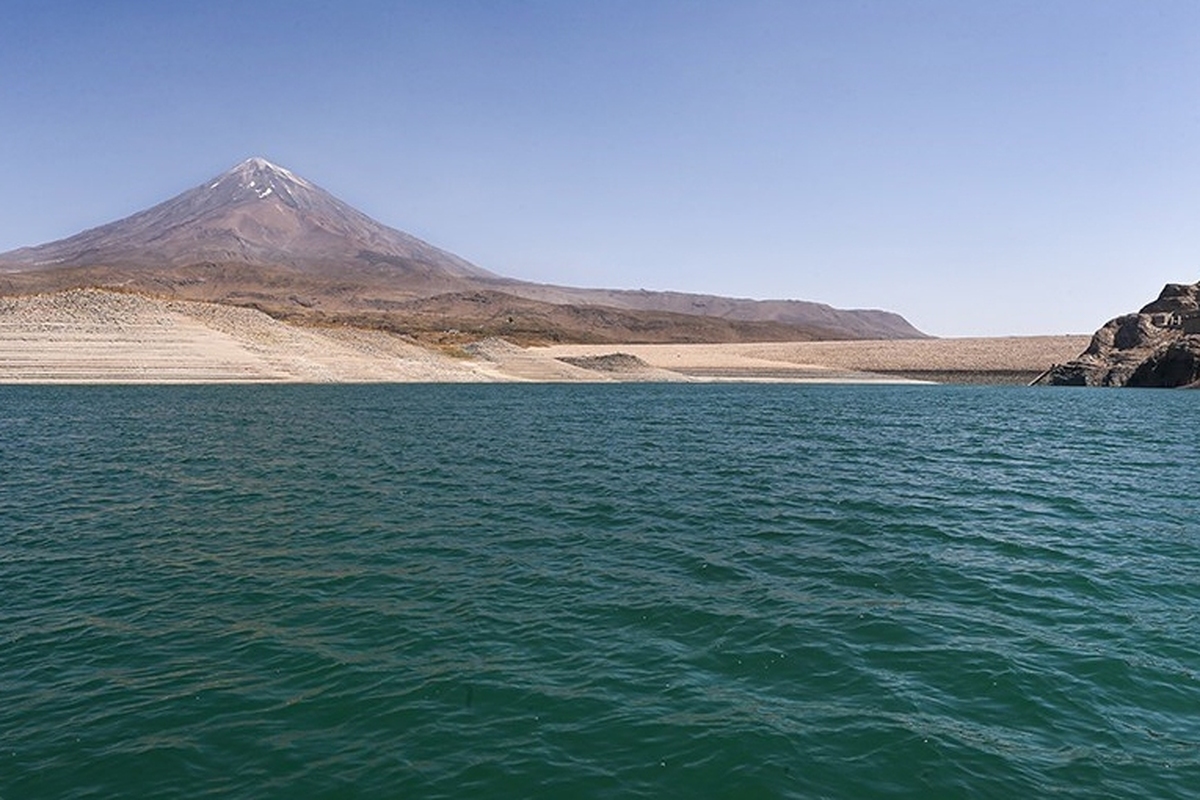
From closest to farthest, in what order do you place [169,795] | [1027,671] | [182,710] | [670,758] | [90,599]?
[169,795]
[670,758]
[182,710]
[1027,671]
[90,599]

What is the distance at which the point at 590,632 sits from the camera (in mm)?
12688

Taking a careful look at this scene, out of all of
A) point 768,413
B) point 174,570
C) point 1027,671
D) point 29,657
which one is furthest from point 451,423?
point 1027,671

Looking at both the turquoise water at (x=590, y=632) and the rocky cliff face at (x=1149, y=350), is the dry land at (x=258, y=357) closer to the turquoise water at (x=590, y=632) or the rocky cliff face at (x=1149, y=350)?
the rocky cliff face at (x=1149, y=350)

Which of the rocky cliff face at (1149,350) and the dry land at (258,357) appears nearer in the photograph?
the dry land at (258,357)

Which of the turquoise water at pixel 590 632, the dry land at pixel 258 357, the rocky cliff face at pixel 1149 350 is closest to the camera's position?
the turquoise water at pixel 590 632

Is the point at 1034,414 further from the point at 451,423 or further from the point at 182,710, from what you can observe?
the point at 182,710

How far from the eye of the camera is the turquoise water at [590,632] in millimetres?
8828

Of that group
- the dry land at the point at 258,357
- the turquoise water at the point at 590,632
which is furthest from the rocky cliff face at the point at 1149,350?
the turquoise water at the point at 590,632

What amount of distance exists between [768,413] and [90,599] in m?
51.0

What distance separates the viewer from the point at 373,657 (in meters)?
11.6

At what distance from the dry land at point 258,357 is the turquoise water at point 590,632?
52981 mm

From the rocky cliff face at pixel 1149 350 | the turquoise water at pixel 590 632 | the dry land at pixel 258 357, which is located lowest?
the turquoise water at pixel 590 632

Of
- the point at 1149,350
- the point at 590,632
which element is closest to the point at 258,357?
the point at 590,632

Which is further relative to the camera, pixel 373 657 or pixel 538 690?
pixel 373 657
